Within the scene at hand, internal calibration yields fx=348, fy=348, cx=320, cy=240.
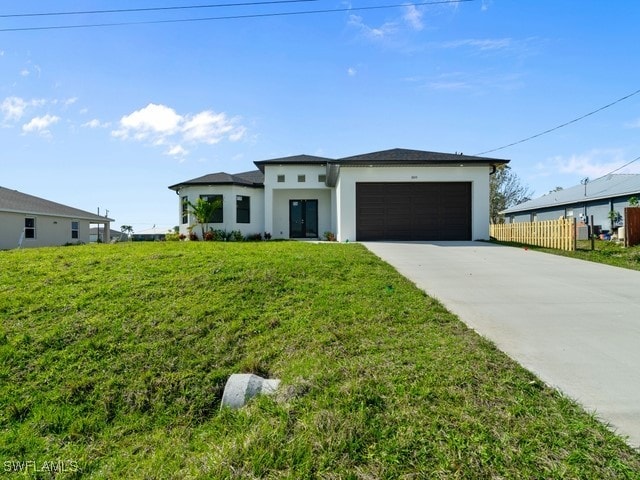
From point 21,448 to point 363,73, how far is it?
540 inches

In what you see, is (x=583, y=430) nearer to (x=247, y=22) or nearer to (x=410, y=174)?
(x=247, y=22)

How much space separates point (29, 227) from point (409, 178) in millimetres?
22241

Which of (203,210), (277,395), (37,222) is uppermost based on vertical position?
(203,210)

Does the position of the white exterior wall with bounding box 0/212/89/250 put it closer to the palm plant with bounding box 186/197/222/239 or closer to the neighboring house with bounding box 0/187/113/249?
the neighboring house with bounding box 0/187/113/249

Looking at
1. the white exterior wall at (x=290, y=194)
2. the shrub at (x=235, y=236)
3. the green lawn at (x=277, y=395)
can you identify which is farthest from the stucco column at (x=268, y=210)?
the green lawn at (x=277, y=395)

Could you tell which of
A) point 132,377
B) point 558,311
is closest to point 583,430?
point 558,311

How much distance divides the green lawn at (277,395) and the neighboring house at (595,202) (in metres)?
19.3

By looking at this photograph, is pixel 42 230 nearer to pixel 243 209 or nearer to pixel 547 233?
pixel 243 209

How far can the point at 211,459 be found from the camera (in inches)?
93.3

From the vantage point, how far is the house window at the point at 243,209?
19078 millimetres

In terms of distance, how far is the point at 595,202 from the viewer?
77.4 ft

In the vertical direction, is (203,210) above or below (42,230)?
above

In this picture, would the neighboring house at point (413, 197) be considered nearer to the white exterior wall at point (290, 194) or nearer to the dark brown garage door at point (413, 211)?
the dark brown garage door at point (413, 211)

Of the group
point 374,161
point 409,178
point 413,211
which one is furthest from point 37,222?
point 413,211
